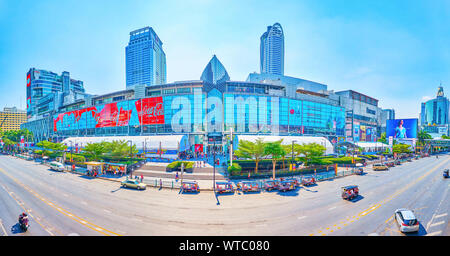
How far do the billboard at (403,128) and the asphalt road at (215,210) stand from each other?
8393cm

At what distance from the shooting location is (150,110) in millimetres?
59562

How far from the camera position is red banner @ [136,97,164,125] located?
58188 mm

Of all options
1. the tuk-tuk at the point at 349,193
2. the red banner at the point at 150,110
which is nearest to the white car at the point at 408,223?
the tuk-tuk at the point at 349,193

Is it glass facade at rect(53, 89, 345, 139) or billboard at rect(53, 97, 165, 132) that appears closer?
glass facade at rect(53, 89, 345, 139)

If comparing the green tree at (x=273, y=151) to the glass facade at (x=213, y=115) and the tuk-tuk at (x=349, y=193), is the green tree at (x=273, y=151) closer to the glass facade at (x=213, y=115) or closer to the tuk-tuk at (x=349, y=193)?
the tuk-tuk at (x=349, y=193)

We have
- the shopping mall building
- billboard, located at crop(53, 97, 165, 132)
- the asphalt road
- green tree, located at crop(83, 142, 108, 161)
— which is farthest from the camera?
billboard, located at crop(53, 97, 165, 132)

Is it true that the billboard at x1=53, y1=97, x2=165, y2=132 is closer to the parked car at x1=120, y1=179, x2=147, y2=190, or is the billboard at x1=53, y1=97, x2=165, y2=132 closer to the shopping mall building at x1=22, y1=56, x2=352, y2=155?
the shopping mall building at x1=22, y1=56, x2=352, y2=155

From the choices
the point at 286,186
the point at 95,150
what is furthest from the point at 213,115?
the point at 286,186

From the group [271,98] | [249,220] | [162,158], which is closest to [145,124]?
[162,158]

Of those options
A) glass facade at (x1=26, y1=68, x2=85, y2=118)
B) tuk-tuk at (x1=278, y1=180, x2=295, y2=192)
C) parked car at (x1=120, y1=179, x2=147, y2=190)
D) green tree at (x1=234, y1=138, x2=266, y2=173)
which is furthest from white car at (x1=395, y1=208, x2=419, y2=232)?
glass facade at (x1=26, y1=68, x2=85, y2=118)

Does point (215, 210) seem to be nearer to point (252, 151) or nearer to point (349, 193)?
point (252, 151)

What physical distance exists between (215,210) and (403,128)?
117 meters

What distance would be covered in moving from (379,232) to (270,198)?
1027 centimetres

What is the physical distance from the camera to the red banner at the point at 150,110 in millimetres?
58188
